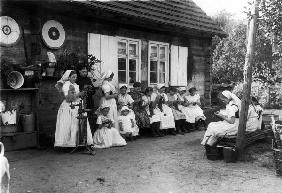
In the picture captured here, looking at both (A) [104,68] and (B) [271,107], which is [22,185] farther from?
(B) [271,107]

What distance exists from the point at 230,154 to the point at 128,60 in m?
5.03

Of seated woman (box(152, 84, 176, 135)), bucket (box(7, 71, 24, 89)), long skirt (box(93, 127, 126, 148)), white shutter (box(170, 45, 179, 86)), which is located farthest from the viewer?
white shutter (box(170, 45, 179, 86))

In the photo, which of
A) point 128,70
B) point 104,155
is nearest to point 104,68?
point 128,70

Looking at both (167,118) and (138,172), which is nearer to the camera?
(138,172)

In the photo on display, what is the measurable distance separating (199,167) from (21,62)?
4.56 m

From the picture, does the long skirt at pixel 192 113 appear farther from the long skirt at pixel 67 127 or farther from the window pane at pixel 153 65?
the long skirt at pixel 67 127

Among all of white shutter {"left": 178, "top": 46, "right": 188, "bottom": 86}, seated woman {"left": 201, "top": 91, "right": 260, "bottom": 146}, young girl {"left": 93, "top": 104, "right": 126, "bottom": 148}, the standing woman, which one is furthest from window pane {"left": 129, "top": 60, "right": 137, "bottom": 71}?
seated woman {"left": 201, "top": 91, "right": 260, "bottom": 146}

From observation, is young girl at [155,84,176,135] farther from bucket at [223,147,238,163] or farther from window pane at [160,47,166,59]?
bucket at [223,147,238,163]

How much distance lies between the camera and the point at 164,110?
10961 millimetres

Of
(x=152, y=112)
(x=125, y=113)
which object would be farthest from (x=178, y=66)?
(x=125, y=113)

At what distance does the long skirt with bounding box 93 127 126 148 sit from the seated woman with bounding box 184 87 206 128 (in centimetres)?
320

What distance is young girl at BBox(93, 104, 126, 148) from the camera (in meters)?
8.82

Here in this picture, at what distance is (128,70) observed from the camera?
36.4 feet

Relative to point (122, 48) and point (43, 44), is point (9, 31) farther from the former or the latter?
point (122, 48)
